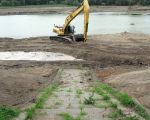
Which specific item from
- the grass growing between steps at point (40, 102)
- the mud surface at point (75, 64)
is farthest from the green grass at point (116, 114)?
the grass growing between steps at point (40, 102)

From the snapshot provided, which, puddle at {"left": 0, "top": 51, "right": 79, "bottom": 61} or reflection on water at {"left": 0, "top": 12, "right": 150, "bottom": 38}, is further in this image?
reflection on water at {"left": 0, "top": 12, "right": 150, "bottom": 38}

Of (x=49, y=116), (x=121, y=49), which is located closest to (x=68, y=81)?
(x=49, y=116)

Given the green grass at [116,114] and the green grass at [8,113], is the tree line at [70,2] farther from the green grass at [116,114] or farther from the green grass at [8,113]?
the green grass at [8,113]

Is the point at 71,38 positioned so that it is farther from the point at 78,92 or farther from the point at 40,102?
the point at 40,102

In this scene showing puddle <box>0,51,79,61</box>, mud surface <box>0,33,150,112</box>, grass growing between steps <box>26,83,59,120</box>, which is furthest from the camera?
puddle <box>0,51,79,61</box>

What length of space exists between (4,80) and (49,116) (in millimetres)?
5601

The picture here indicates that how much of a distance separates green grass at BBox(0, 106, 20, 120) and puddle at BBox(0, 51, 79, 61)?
16.8 m

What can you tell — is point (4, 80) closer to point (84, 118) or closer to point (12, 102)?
point (12, 102)

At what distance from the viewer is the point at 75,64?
A: 25.8m

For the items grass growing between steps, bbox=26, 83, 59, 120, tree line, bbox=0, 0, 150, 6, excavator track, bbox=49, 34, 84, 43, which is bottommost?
tree line, bbox=0, 0, 150, 6

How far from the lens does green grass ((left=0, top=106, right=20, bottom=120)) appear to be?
411 inches

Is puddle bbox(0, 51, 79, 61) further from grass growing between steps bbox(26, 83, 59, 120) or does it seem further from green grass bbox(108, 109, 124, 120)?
green grass bbox(108, 109, 124, 120)

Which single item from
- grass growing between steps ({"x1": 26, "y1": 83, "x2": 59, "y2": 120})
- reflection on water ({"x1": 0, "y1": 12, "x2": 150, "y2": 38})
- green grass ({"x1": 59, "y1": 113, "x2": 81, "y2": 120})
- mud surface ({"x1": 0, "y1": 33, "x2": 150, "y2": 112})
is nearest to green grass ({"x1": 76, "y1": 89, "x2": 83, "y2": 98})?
grass growing between steps ({"x1": 26, "y1": 83, "x2": 59, "y2": 120})

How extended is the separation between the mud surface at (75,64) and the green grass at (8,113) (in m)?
1.60
